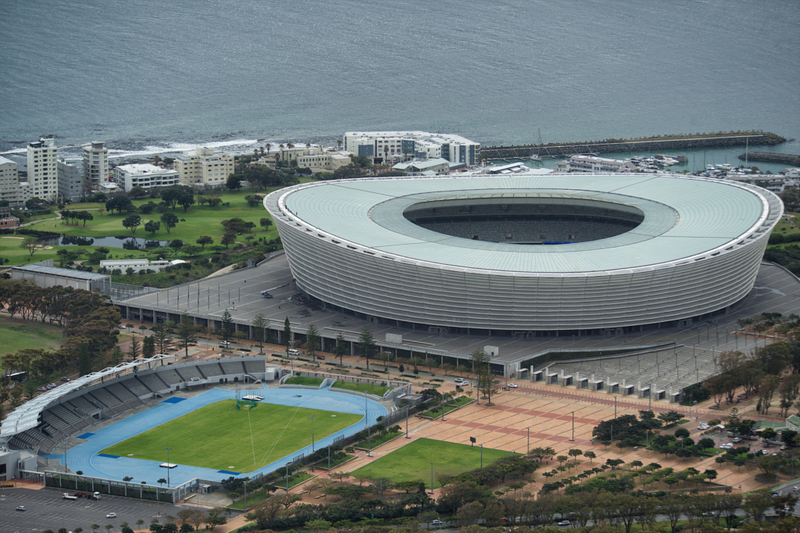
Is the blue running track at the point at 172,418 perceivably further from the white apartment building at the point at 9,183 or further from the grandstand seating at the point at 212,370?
the white apartment building at the point at 9,183

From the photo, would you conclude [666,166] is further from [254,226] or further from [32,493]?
[32,493]

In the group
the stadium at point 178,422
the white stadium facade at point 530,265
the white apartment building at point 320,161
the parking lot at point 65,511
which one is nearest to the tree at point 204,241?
the white stadium facade at point 530,265

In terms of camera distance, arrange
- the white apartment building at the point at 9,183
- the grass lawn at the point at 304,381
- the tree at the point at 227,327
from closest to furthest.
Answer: the grass lawn at the point at 304,381, the tree at the point at 227,327, the white apartment building at the point at 9,183

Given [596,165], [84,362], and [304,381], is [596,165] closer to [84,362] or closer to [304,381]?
[304,381]

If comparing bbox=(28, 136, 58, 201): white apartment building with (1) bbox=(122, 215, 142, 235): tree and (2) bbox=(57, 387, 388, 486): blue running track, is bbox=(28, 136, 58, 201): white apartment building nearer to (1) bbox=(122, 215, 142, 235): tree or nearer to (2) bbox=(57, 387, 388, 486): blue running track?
(1) bbox=(122, 215, 142, 235): tree

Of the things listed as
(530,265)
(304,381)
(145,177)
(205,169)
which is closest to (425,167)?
(205,169)

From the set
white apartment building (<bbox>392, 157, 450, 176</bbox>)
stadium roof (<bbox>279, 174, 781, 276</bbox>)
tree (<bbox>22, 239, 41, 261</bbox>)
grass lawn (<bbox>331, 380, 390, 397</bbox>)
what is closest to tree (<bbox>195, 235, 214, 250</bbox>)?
stadium roof (<bbox>279, 174, 781, 276</bbox>)
